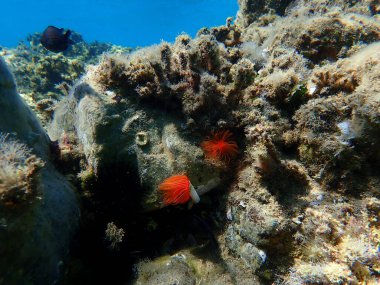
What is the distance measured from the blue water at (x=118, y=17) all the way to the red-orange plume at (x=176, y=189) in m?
68.0

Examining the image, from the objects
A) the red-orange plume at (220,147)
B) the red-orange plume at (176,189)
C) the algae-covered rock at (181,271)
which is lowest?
the algae-covered rock at (181,271)

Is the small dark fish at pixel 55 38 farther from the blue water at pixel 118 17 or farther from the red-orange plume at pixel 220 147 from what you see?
the blue water at pixel 118 17

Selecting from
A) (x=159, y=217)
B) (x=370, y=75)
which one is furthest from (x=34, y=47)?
(x=370, y=75)

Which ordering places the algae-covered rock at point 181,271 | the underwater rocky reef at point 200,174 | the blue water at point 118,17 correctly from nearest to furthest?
1. the underwater rocky reef at point 200,174
2. the algae-covered rock at point 181,271
3. the blue water at point 118,17

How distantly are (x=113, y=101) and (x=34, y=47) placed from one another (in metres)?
15.5

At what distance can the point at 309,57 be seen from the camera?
493 cm

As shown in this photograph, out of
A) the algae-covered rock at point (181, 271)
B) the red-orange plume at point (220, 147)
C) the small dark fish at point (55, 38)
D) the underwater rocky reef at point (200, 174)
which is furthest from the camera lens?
the small dark fish at point (55, 38)

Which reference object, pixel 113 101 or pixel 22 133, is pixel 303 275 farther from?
pixel 22 133

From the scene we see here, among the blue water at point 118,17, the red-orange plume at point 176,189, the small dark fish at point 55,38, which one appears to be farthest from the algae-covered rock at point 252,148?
the blue water at point 118,17

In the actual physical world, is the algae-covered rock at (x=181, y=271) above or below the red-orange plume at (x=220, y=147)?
below

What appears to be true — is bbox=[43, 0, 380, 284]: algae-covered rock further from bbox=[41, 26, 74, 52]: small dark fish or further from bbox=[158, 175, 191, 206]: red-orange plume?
bbox=[41, 26, 74, 52]: small dark fish

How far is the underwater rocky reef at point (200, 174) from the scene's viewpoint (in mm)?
2797

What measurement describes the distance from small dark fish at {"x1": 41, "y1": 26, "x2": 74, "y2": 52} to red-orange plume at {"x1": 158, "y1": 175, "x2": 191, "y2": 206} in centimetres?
543

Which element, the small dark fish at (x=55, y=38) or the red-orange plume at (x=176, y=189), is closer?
the red-orange plume at (x=176, y=189)
